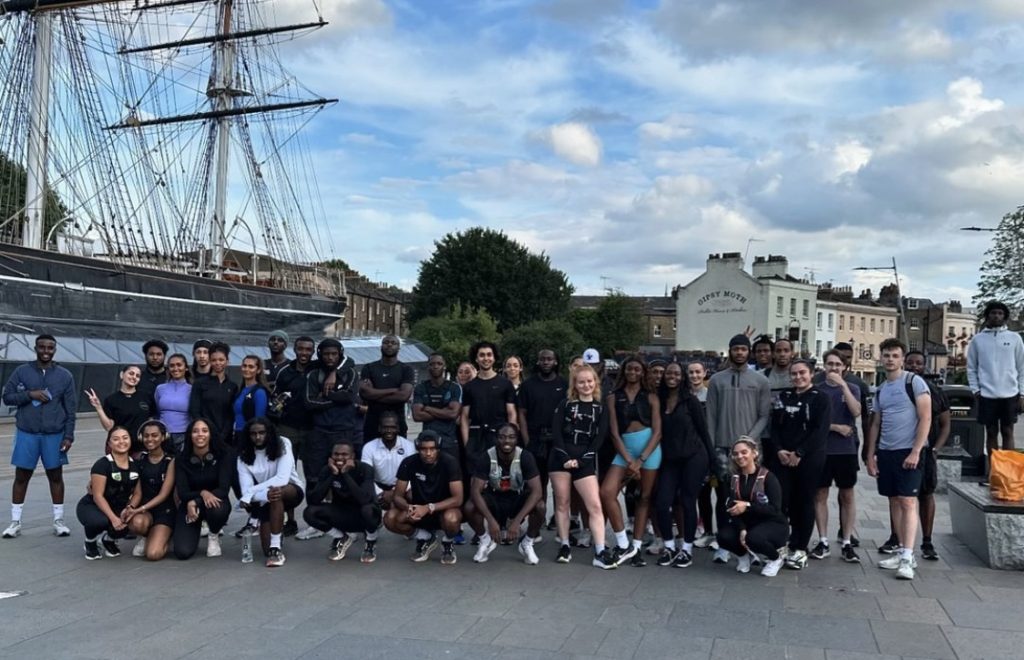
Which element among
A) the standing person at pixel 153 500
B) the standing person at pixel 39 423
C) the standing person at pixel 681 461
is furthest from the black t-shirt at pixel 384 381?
the standing person at pixel 39 423

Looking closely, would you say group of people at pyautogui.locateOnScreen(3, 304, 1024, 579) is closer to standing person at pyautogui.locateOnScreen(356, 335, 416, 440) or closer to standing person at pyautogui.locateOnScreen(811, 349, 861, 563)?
standing person at pyautogui.locateOnScreen(811, 349, 861, 563)

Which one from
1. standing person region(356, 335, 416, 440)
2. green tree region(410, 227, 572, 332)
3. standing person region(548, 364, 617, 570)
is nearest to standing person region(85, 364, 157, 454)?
standing person region(356, 335, 416, 440)

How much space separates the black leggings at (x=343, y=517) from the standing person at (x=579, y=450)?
165 centimetres

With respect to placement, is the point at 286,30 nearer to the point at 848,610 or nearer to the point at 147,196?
the point at 147,196

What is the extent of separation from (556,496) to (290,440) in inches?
113

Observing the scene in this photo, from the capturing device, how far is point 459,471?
816 centimetres

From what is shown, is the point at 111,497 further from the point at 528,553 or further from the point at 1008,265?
the point at 1008,265

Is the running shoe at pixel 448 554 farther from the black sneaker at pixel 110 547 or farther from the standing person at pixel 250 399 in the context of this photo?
the black sneaker at pixel 110 547

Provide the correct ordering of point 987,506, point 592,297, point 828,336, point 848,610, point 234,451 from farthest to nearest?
point 592,297
point 828,336
point 234,451
point 987,506
point 848,610

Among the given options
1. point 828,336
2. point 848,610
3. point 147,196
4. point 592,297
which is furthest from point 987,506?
point 592,297

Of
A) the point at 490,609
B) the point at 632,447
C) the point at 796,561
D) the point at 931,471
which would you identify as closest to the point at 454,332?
the point at 632,447

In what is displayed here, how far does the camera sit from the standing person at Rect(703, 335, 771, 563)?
26.5 ft

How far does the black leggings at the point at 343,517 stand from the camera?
812cm

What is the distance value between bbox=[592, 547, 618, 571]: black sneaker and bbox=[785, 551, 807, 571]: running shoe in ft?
4.83
